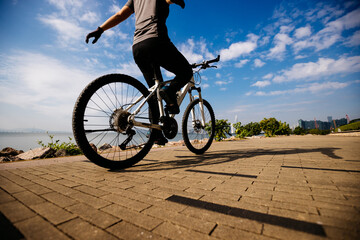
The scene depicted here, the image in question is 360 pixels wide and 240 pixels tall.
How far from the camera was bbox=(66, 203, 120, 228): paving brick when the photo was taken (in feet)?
2.80

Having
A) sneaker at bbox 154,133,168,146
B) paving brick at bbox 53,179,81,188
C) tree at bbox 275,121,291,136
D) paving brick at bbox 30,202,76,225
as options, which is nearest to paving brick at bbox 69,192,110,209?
Result: paving brick at bbox 30,202,76,225

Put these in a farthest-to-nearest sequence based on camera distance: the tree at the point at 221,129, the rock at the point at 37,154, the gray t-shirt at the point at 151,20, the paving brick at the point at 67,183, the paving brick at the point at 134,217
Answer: the tree at the point at 221,129
the rock at the point at 37,154
the gray t-shirt at the point at 151,20
the paving brick at the point at 67,183
the paving brick at the point at 134,217

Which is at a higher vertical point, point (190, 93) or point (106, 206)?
point (190, 93)

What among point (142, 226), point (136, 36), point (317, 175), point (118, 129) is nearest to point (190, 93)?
point (136, 36)

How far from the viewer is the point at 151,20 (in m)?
2.25

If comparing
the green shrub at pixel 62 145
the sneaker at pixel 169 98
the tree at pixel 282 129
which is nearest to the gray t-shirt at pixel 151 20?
the sneaker at pixel 169 98

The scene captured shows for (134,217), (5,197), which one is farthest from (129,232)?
(5,197)

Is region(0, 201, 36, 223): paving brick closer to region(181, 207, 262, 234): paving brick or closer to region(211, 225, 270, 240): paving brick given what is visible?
region(181, 207, 262, 234): paving brick

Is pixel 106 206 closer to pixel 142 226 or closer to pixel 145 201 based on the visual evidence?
pixel 145 201

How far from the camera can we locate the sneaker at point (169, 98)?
265cm

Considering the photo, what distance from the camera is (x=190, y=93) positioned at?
3.92m

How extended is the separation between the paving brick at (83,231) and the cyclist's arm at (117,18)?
108 inches

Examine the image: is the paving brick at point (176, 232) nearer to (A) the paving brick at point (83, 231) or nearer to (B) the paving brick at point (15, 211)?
(A) the paving brick at point (83, 231)

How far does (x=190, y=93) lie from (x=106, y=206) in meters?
3.21
